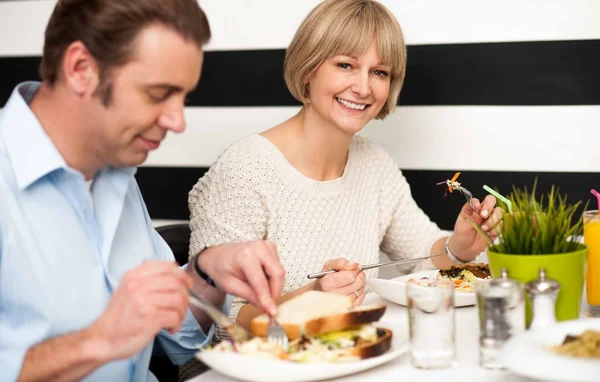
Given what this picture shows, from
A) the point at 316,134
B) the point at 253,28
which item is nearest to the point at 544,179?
the point at 316,134

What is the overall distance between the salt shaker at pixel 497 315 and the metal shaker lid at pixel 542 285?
0.05 m

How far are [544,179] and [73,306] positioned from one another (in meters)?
1.59

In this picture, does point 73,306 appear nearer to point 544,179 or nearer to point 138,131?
point 138,131

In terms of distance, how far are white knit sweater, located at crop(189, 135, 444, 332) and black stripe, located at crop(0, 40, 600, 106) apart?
17.0 inches

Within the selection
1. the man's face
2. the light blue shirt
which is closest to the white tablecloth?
the light blue shirt

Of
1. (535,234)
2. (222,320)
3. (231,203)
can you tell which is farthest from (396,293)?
(231,203)

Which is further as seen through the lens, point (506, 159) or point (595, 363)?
point (506, 159)

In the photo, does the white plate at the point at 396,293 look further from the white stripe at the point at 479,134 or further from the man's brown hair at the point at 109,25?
the white stripe at the point at 479,134

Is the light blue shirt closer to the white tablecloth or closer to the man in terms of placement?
the man

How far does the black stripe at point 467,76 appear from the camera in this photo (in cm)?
235

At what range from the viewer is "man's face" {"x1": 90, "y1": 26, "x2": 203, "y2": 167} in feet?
3.91

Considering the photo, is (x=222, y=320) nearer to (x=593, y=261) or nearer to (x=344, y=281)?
(x=344, y=281)

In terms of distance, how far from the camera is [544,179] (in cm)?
241

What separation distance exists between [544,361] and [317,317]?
1.03 ft
